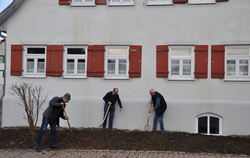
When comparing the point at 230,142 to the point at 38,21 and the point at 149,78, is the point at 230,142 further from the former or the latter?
the point at 38,21

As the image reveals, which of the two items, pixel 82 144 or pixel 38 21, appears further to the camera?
pixel 38 21

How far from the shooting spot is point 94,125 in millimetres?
13688

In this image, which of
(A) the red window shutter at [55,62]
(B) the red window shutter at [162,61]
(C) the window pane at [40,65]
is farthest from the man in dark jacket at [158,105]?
(C) the window pane at [40,65]

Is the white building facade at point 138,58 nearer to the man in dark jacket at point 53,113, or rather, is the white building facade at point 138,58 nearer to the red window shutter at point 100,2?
the red window shutter at point 100,2

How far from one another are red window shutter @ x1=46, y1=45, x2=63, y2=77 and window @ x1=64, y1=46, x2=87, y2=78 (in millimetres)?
219

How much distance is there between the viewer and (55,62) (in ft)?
45.4

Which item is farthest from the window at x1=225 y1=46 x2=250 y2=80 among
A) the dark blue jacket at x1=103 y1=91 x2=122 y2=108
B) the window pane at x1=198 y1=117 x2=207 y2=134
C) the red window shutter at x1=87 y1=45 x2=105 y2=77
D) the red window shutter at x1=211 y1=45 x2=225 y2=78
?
the red window shutter at x1=87 y1=45 x2=105 y2=77

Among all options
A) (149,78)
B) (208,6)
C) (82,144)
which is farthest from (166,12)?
(82,144)

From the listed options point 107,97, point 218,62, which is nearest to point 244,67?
point 218,62

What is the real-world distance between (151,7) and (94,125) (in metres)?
5.23

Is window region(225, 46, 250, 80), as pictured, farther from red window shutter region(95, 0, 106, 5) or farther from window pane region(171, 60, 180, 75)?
red window shutter region(95, 0, 106, 5)

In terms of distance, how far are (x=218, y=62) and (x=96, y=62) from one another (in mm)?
4746

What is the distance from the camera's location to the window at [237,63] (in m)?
12.9

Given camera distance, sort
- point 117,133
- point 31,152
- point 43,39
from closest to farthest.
Answer: point 31,152, point 117,133, point 43,39
